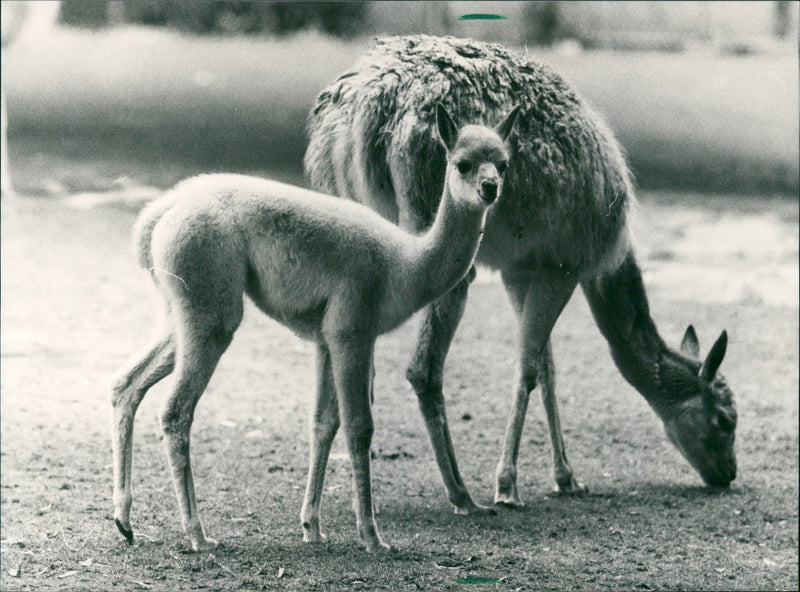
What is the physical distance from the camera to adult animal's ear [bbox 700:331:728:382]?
18.8 ft

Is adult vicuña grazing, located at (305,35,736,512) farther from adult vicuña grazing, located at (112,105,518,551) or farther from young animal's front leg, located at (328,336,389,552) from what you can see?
young animal's front leg, located at (328,336,389,552)

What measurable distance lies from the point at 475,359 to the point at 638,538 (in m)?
1.95

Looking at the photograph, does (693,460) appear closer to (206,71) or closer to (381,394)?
(381,394)

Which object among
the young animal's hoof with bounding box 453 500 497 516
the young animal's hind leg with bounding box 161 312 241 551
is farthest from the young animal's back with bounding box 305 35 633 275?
the young animal's hoof with bounding box 453 500 497 516

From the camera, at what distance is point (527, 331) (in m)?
5.65

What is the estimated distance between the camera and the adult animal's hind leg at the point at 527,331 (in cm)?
545

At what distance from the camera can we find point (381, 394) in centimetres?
608

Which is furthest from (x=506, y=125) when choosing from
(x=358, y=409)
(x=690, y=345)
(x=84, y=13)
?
(x=690, y=345)

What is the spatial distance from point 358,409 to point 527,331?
1606mm

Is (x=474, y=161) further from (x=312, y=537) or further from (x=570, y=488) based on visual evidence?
(x=570, y=488)

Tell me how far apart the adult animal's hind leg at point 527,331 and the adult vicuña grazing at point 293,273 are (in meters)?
1.23

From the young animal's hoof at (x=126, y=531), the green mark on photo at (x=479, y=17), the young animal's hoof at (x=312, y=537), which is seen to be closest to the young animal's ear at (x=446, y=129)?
the green mark on photo at (x=479, y=17)

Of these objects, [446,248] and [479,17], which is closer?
[446,248]

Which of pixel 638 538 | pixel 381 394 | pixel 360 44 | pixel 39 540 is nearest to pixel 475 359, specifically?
pixel 381 394
